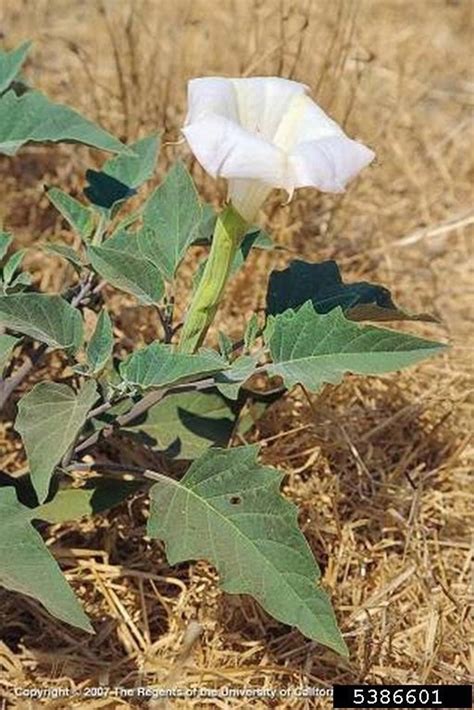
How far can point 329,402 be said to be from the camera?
80.4 inches

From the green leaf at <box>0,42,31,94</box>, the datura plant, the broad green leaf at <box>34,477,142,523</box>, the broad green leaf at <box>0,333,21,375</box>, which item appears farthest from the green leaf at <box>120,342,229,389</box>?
the green leaf at <box>0,42,31,94</box>

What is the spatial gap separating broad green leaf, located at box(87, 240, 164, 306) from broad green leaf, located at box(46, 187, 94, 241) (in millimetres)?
188

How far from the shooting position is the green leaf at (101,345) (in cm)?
139

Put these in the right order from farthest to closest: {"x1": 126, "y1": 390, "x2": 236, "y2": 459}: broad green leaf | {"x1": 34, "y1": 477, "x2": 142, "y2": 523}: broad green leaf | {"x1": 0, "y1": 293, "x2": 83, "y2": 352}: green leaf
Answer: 1. {"x1": 126, "y1": 390, "x2": 236, "y2": 459}: broad green leaf
2. {"x1": 34, "y1": 477, "x2": 142, "y2": 523}: broad green leaf
3. {"x1": 0, "y1": 293, "x2": 83, "y2": 352}: green leaf

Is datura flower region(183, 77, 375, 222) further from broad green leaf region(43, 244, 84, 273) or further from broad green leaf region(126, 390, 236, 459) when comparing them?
broad green leaf region(126, 390, 236, 459)

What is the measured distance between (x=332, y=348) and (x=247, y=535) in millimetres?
232

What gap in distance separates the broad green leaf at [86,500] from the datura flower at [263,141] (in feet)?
1.40

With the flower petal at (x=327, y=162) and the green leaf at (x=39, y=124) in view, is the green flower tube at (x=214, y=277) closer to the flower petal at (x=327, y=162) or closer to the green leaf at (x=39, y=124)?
the flower petal at (x=327, y=162)

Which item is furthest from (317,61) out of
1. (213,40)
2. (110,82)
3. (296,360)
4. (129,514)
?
(296,360)

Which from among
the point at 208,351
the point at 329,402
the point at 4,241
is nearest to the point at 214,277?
the point at 208,351

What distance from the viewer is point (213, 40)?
9.40 ft

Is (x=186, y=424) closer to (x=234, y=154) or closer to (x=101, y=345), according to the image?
(x=101, y=345)

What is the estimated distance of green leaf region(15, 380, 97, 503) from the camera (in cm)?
130

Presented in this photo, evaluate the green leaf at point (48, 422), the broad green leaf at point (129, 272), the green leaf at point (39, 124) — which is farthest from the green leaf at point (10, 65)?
the green leaf at point (48, 422)
